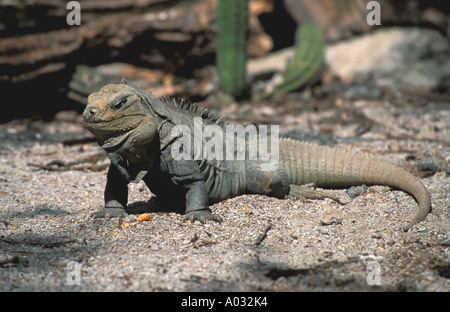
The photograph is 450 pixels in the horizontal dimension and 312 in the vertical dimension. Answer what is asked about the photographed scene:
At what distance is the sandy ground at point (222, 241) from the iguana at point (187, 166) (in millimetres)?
136

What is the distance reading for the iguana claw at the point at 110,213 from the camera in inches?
179

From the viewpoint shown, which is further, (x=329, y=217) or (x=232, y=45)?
(x=232, y=45)

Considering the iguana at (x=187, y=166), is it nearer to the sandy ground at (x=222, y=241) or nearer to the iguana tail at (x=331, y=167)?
the iguana tail at (x=331, y=167)

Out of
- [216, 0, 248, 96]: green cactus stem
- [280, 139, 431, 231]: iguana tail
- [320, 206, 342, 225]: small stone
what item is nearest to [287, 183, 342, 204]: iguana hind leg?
[280, 139, 431, 231]: iguana tail

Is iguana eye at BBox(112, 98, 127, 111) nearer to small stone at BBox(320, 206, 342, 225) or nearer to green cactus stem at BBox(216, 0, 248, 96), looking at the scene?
small stone at BBox(320, 206, 342, 225)

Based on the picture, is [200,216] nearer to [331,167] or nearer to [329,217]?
[329,217]

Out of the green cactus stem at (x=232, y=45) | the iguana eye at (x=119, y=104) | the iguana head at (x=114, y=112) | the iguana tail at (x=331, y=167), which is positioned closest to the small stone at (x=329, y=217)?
the iguana tail at (x=331, y=167)

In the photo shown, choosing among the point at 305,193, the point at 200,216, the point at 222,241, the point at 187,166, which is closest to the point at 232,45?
the point at 305,193

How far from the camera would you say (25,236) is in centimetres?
427

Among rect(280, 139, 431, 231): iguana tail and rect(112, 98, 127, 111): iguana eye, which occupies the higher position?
rect(112, 98, 127, 111): iguana eye

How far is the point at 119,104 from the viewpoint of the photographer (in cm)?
420

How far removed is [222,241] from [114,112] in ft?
4.61

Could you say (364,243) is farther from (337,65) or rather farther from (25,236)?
(337,65)

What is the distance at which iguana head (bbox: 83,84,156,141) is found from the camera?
Answer: 4105 mm
